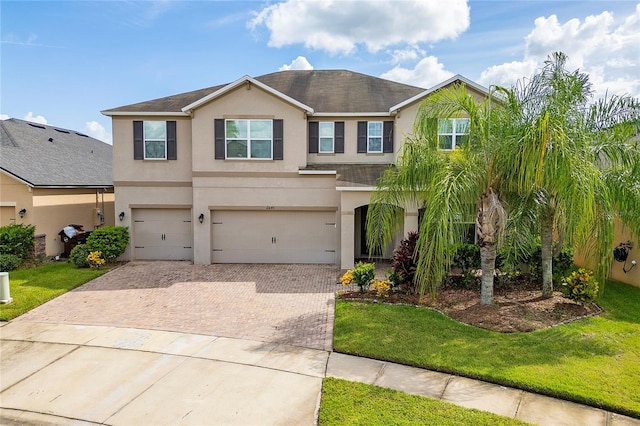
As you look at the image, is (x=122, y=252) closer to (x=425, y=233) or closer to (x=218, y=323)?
(x=218, y=323)

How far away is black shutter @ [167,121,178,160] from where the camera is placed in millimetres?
17009

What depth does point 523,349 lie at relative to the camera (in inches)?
315

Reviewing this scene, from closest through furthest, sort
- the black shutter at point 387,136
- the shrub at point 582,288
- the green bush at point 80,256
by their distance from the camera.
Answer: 1. the shrub at point 582,288
2. the green bush at point 80,256
3. the black shutter at point 387,136

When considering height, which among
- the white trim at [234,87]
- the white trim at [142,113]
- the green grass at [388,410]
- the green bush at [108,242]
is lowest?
the green grass at [388,410]

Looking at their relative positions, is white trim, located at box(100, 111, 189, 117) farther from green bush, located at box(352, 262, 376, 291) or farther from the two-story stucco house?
green bush, located at box(352, 262, 376, 291)

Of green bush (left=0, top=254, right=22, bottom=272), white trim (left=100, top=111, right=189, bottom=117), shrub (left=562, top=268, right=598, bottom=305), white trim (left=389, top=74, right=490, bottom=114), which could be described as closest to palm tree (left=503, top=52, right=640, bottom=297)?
shrub (left=562, top=268, right=598, bottom=305)

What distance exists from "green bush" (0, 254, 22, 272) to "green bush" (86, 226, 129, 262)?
2.51 m

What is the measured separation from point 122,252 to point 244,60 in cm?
998

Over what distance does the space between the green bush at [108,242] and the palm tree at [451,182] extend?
445 inches

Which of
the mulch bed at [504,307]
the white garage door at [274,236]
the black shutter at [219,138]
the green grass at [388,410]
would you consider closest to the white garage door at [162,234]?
the white garage door at [274,236]

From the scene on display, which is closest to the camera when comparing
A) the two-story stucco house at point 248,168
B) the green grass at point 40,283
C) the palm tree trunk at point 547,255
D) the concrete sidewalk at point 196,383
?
the concrete sidewalk at point 196,383

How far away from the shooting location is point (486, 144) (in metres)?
9.33

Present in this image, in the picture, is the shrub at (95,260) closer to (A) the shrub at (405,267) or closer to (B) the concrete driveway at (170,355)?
(B) the concrete driveway at (170,355)

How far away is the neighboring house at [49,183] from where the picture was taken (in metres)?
17.1
